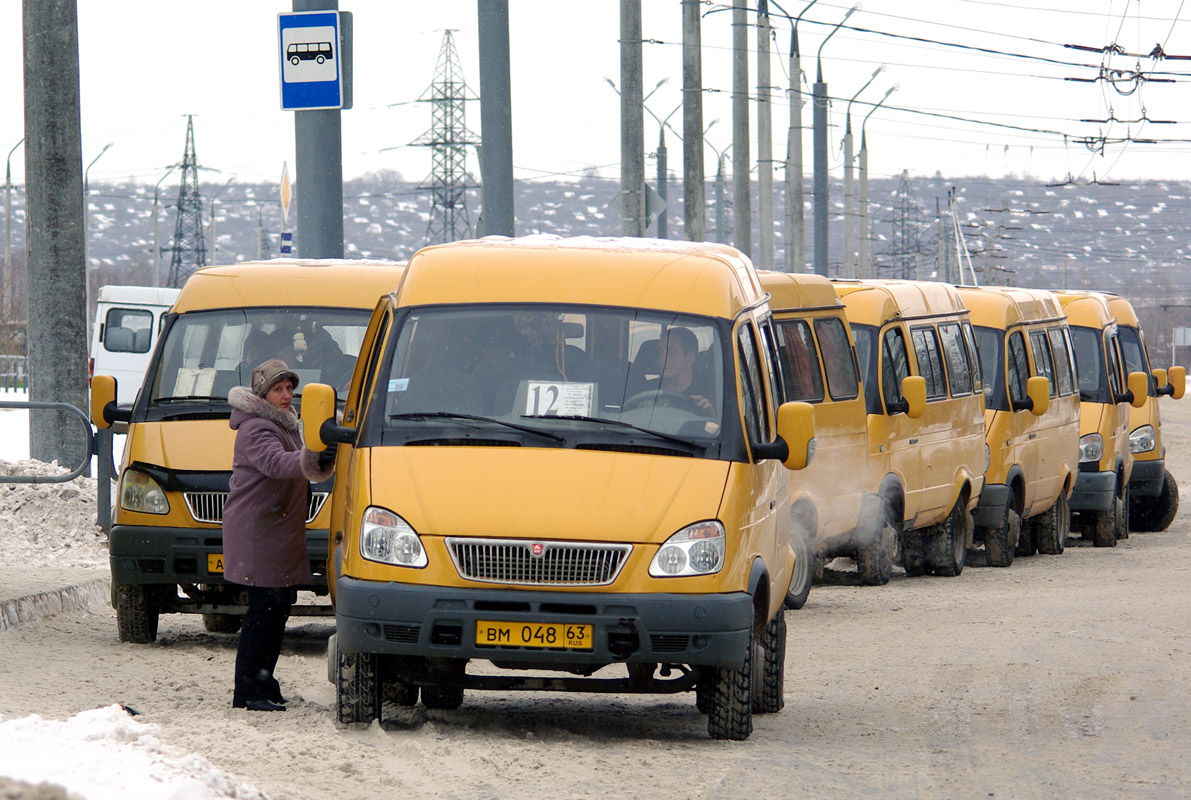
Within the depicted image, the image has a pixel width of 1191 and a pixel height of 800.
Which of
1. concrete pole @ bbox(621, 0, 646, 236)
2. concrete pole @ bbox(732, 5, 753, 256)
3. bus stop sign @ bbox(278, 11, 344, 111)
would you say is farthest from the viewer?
concrete pole @ bbox(732, 5, 753, 256)

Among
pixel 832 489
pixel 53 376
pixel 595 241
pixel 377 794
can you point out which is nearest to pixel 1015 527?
pixel 832 489

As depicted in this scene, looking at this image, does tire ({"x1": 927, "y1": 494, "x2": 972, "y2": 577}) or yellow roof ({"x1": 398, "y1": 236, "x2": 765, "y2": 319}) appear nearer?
yellow roof ({"x1": 398, "y1": 236, "x2": 765, "y2": 319})

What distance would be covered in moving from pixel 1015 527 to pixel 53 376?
9329 millimetres

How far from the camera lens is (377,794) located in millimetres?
6211

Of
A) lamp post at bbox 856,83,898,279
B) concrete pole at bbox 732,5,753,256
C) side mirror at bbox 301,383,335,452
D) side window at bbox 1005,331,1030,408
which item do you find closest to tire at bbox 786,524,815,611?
side mirror at bbox 301,383,335,452

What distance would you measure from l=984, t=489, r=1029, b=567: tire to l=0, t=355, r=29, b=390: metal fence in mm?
39243

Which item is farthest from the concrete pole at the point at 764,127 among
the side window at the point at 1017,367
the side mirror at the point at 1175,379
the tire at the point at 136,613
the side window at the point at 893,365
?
the tire at the point at 136,613

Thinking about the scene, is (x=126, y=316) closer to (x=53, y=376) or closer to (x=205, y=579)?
(x=53, y=376)

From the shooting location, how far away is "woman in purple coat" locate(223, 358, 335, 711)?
26.5 ft

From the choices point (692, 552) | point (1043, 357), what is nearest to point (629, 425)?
point (692, 552)

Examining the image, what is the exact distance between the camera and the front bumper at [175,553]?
388 inches

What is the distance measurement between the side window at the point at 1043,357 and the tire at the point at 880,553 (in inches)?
172

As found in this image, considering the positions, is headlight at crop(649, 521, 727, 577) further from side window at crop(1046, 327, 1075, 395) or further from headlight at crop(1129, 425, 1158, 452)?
headlight at crop(1129, 425, 1158, 452)

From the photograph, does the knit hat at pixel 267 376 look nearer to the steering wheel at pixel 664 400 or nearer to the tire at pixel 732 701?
the steering wheel at pixel 664 400
